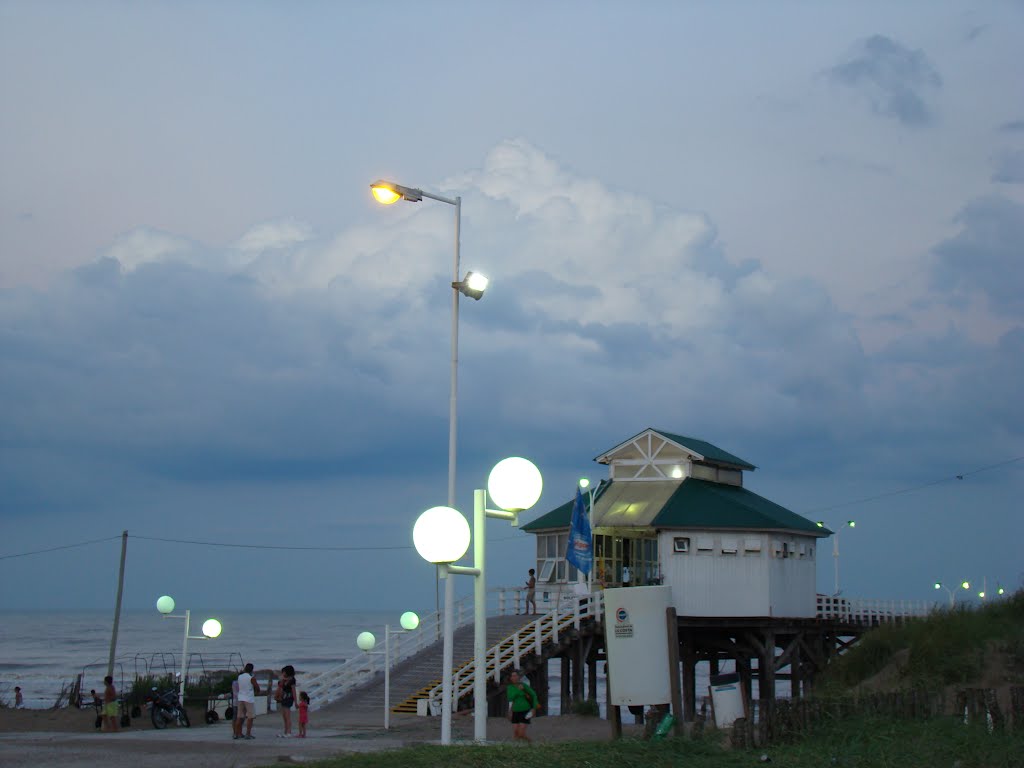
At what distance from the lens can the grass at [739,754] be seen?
485 inches

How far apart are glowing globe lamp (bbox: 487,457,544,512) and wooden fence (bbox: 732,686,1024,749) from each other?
13.8 ft

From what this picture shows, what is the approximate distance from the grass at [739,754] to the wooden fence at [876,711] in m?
0.37

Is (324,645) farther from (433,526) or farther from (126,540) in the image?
(433,526)

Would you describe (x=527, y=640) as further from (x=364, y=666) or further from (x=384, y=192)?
(x=384, y=192)

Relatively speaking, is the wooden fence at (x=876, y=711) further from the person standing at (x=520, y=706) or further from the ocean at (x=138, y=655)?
the ocean at (x=138, y=655)

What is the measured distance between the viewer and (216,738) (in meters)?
22.2

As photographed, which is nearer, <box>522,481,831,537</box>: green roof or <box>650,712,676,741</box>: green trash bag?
<box>650,712,676,741</box>: green trash bag

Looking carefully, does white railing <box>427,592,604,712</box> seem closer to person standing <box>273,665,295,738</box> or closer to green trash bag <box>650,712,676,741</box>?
person standing <box>273,665,295,738</box>

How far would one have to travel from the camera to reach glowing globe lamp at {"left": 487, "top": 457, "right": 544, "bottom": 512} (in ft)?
43.2

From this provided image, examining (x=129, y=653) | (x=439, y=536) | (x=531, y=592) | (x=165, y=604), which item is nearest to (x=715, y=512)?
Answer: (x=531, y=592)

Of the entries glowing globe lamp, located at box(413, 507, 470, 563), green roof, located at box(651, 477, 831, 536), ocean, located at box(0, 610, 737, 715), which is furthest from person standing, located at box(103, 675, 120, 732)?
ocean, located at box(0, 610, 737, 715)

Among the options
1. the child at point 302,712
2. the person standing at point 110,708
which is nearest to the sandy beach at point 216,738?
the child at point 302,712

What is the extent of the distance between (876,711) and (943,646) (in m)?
10.6

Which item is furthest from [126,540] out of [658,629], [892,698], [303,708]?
[892,698]
